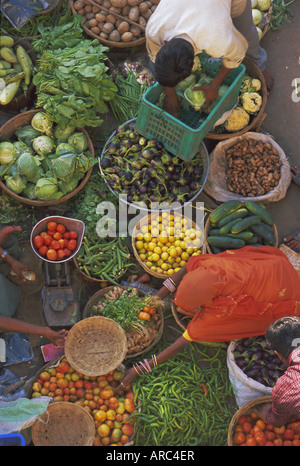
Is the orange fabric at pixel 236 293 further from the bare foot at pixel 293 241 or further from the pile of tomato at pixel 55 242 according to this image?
the pile of tomato at pixel 55 242

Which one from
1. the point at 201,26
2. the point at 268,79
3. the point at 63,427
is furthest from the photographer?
the point at 268,79

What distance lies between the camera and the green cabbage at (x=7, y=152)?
406cm

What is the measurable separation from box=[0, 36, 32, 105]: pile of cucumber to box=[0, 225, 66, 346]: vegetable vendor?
1290 millimetres

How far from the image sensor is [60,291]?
4117 millimetres

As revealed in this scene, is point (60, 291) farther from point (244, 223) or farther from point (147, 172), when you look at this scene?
point (244, 223)

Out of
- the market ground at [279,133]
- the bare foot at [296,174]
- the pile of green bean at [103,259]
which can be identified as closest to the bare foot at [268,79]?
the market ground at [279,133]

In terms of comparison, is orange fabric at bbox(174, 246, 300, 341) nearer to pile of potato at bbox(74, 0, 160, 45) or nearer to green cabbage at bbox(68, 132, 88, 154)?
green cabbage at bbox(68, 132, 88, 154)

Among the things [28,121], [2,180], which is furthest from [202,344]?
[28,121]

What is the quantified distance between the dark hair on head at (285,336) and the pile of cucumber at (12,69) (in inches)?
120

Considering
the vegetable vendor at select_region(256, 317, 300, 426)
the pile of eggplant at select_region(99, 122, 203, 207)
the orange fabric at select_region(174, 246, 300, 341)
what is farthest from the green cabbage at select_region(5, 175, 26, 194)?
the vegetable vendor at select_region(256, 317, 300, 426)

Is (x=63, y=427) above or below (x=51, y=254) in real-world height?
below

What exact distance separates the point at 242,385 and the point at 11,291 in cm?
204

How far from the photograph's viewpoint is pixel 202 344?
4129 millimetres

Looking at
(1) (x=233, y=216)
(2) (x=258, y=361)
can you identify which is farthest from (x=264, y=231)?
A: (2) (x=258, y=361)
